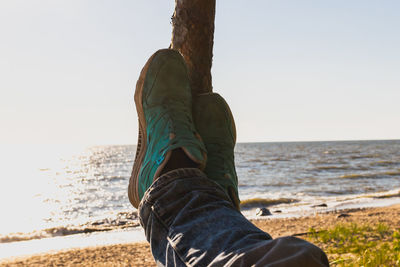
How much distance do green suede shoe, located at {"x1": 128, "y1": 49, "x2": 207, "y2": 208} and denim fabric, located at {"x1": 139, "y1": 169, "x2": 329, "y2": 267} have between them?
0.25 m

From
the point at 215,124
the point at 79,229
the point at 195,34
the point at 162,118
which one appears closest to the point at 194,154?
the point at 162,118

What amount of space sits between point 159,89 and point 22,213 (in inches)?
363

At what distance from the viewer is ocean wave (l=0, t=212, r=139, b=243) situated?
640 cm

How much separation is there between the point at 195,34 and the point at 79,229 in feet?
20.1

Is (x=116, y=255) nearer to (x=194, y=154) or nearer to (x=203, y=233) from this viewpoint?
(x=194, y=154)

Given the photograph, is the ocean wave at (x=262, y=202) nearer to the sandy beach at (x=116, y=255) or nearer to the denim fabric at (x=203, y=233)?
the sandy beach at (x=116, y=255)

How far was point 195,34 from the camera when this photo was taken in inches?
75.0

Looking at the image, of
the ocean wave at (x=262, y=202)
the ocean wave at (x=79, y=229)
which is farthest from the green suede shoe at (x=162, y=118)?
the ocean wave at (x=262, y=202)

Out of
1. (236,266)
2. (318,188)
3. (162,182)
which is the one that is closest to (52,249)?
(162,182)

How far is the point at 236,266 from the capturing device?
813mm

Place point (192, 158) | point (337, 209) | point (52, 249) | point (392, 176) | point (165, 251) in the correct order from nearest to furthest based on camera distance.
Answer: point (165, 251)
point (192, 158)
point (52, 249)
point (337, 209)
point (392, 176)

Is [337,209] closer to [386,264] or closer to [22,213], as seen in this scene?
[386,264]

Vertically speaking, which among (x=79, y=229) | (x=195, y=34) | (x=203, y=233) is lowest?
(x=79, y=229)

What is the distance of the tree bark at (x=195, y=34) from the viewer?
188cm
